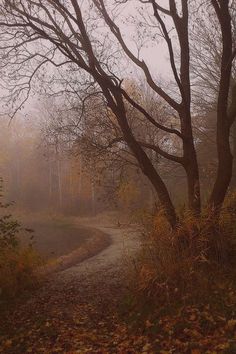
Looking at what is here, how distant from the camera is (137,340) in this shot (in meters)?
7.51

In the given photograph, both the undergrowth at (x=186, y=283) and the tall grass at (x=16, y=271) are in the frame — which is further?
the tall grass at (x=16, y=271)

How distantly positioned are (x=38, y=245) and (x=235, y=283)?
52.4 feet

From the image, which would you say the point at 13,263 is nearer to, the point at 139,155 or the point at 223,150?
the point at 139,155

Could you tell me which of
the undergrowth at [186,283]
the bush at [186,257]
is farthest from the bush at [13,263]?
the bush at [186,257]

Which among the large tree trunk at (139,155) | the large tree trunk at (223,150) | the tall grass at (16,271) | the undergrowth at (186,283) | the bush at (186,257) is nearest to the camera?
the undergrowth at (186,283)

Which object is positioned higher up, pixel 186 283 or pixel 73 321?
pixel 186 283

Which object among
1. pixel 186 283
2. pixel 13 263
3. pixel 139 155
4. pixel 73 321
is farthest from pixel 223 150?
pixel 13 263

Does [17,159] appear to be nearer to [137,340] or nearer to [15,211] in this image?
[15,211]

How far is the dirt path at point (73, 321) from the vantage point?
7.66m

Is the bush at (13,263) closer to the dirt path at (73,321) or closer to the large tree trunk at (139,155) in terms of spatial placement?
the dirt path at (73,321)

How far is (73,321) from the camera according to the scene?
895cm

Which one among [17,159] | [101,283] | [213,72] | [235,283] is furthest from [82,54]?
[17,159]

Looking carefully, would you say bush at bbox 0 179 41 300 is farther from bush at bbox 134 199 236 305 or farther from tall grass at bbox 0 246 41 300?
bush at bbox 134 199 236 305

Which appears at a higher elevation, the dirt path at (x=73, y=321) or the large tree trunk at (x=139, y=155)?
the large tree trunk at (x=139, y=155)
